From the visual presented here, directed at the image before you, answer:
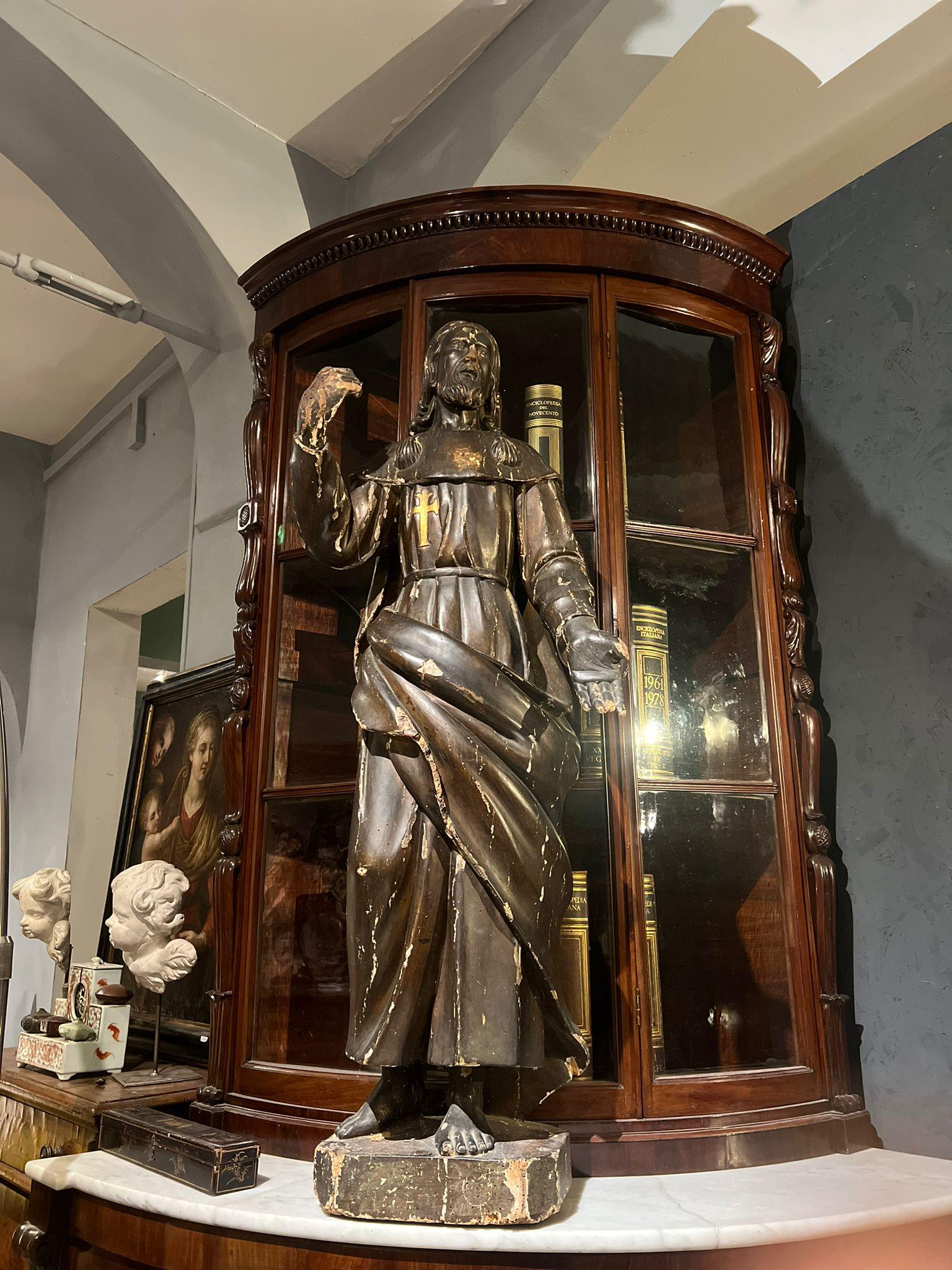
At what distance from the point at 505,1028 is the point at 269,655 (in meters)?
0.99

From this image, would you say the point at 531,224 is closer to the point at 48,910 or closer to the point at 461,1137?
the point at 461,1137

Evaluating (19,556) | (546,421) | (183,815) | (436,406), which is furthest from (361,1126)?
(19,556)

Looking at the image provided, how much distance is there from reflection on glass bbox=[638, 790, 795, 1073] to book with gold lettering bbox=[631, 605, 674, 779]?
0.07 meters

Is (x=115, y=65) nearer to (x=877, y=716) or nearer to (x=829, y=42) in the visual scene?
(x=829, y=42)

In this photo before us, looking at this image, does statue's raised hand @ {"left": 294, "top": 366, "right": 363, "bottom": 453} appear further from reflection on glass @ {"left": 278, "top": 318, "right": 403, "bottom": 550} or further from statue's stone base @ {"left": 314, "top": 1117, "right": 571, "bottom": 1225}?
statue's stone base @ {"left": 314, "top": 1117, "right": 571, "bottom": 1225}

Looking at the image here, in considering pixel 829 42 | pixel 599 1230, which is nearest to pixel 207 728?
pixel 599 1230

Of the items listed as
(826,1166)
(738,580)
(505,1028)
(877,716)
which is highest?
(738,580)

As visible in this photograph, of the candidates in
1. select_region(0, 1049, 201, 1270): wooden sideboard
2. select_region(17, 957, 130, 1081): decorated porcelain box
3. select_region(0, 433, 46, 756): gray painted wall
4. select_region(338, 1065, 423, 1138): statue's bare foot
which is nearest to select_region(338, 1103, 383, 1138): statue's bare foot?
select_region(338, 1065, 423, 1138): statue's bare foot

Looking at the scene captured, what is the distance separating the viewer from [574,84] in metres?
2.52

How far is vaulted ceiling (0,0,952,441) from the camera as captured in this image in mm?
2264

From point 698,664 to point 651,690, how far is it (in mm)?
133

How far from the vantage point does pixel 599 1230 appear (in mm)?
1389

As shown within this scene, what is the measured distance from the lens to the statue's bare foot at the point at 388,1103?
1564mm

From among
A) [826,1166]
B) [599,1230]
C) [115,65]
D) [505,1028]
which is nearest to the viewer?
[599,1230]
